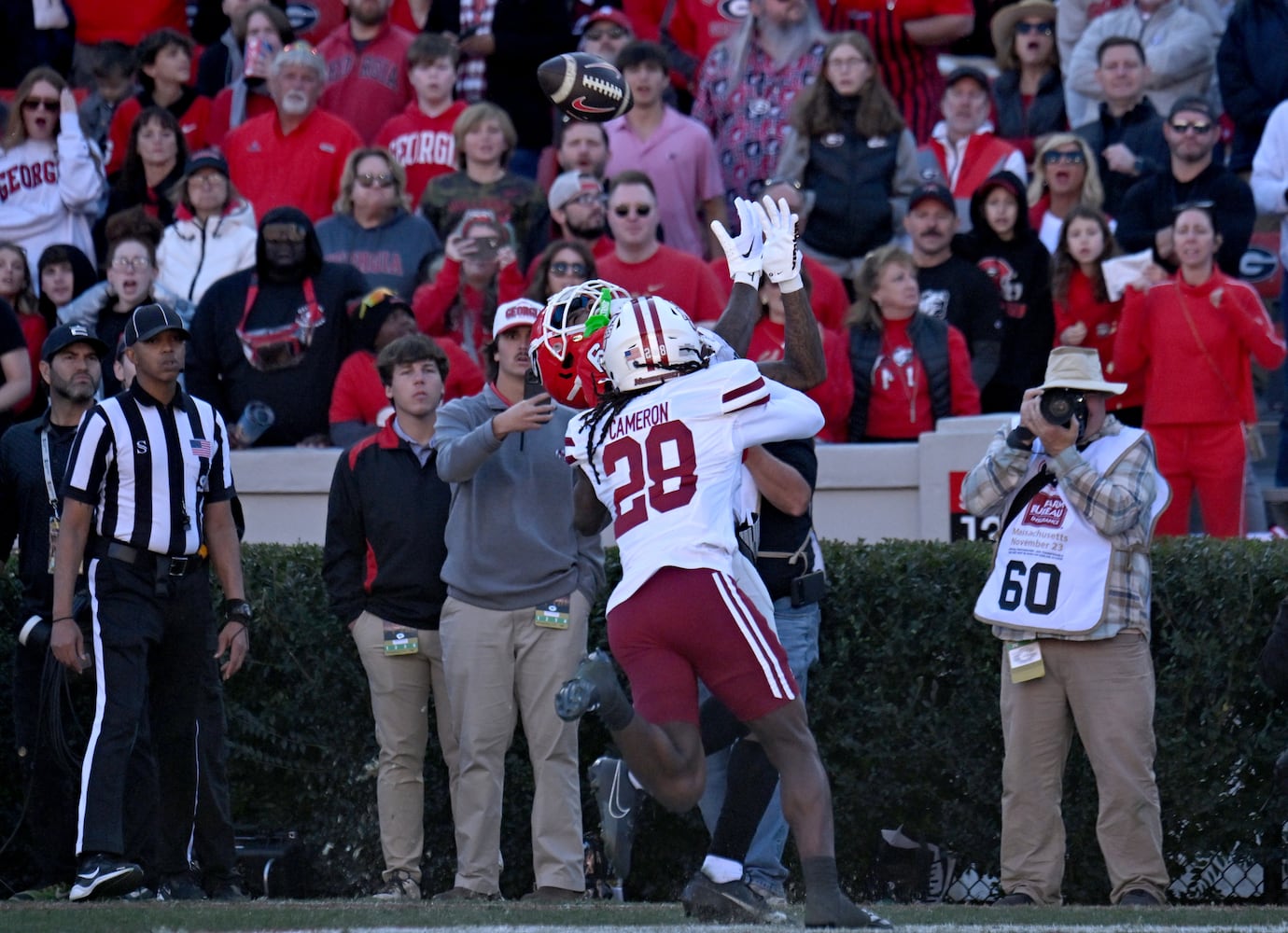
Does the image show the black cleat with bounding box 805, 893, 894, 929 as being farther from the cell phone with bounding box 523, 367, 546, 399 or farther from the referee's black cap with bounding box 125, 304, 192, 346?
the referee's black cap with bounding box 125, 304, 192, 346

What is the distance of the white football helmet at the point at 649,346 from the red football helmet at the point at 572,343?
12 cm

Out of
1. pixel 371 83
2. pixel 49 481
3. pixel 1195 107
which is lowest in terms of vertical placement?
pixel 49 481

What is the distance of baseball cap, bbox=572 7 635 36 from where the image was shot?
12.7 metres

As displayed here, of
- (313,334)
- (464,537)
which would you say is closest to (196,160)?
(313,334)

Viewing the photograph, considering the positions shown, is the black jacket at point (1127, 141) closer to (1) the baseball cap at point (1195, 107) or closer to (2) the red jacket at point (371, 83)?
(1) the baseball cap at point (1195, 107)

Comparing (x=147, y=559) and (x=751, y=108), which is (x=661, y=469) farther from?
(x=751, y=108)

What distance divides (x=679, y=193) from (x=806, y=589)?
4959mm

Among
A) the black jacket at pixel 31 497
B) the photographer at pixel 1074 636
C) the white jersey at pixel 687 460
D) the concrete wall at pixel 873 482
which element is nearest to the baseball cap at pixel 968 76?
the concrete wall at pixel 873 482

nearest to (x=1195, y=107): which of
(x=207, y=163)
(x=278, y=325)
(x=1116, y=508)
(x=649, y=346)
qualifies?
(x=1116, y=508)

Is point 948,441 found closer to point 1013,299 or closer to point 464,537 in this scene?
point 1013,299

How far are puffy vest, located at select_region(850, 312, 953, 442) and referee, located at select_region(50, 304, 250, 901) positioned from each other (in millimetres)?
3453

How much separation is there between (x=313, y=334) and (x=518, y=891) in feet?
11.3

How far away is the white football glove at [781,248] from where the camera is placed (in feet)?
20.7

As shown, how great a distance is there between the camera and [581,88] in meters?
7.67
